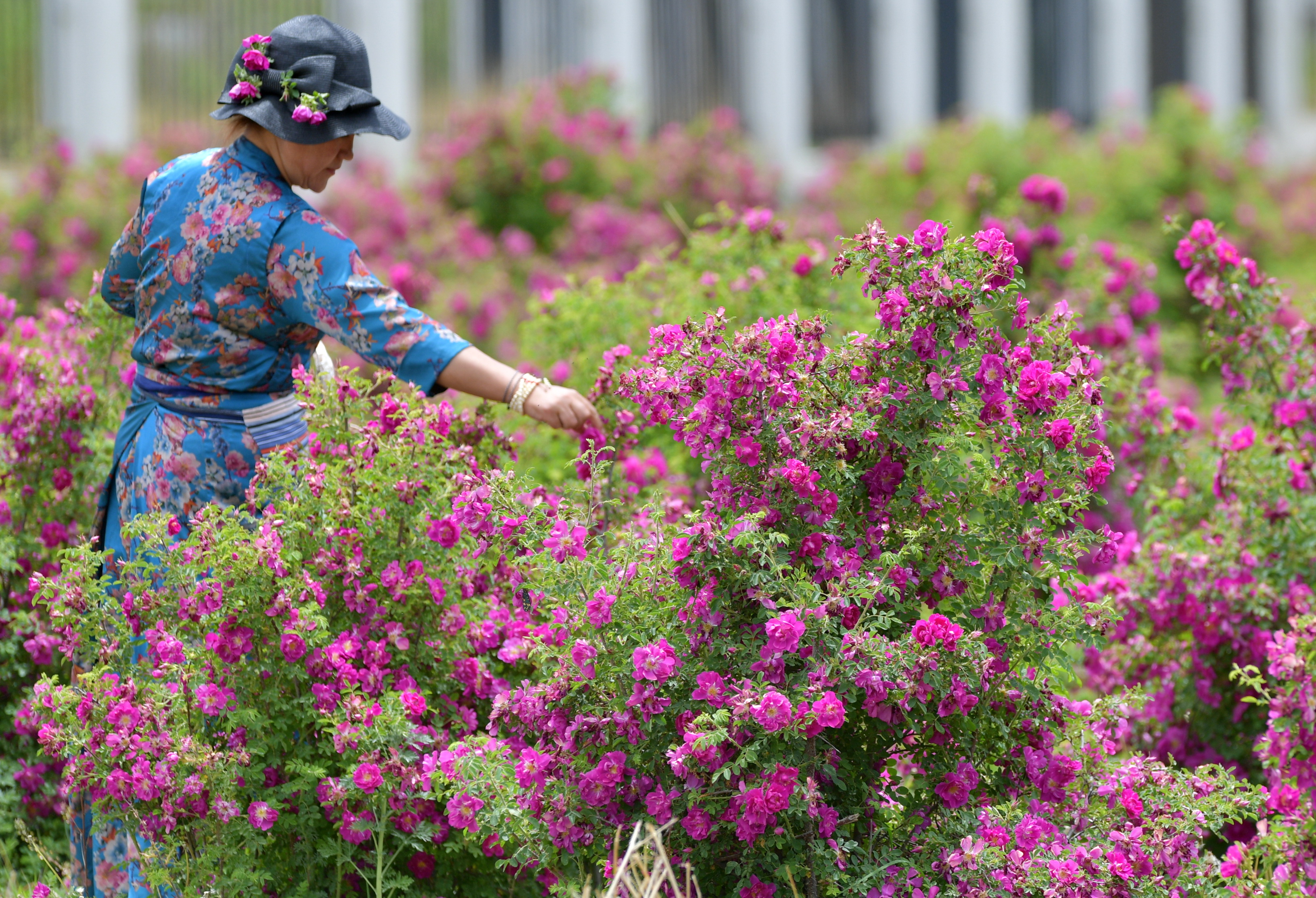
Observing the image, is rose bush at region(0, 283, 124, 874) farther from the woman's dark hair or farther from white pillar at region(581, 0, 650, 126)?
white pillar at region(581, 0, 650, 126)

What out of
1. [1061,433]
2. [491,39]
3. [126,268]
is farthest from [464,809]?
[491,39]

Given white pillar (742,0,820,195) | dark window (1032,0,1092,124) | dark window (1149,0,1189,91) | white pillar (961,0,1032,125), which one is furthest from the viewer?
dark window (1149,0,1189,91)

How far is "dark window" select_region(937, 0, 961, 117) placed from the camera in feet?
47.8

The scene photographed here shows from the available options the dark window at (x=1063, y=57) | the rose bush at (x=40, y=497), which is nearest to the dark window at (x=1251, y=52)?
the dark window at (x=1063, y=57)

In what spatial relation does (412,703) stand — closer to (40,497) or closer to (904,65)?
(40,497)

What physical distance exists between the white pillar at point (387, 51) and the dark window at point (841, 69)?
14.4 ft

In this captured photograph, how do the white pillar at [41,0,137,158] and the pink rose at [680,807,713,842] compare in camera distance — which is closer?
the pink rose at [680,807,713,842]

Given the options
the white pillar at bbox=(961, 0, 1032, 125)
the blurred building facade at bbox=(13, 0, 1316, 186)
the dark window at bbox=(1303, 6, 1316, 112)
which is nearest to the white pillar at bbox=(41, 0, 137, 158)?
the blurred building facade at bbox=(13, 0, 1316, 186)

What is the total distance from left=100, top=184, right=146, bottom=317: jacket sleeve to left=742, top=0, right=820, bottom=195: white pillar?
10.5 m

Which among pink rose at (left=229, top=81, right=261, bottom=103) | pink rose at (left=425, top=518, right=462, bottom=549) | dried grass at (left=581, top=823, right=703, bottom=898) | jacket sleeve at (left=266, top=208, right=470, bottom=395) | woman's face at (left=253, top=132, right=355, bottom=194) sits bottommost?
dried grass at (left=581, top=823, right=703, bottom=898)

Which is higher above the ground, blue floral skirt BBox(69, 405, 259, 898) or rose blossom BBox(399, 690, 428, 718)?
blue floral skirt BBox(69, 405, 259, 898)

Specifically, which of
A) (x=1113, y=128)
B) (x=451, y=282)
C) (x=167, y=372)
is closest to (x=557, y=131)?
(x=451, y=282)

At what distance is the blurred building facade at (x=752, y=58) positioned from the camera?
9.99 m

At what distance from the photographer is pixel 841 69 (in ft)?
45.9
